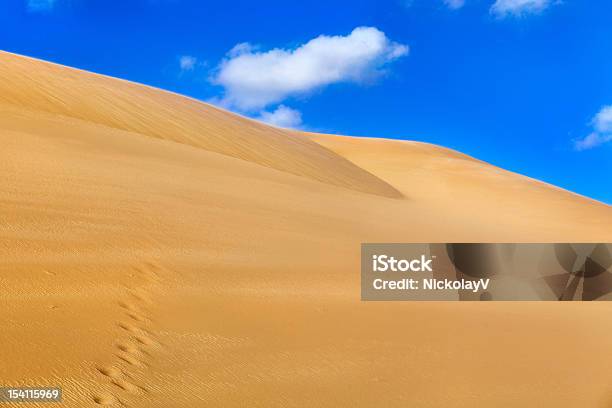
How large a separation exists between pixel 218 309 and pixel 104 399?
1.72 meters

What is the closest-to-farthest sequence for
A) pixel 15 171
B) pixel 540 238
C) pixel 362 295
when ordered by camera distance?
pixel 362 295
pixel 15 171
pixel 540 238

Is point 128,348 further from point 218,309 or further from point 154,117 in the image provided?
point 154,117

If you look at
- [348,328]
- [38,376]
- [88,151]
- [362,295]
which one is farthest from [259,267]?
[88,151]

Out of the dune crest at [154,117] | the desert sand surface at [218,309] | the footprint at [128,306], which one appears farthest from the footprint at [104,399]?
the dune crest at [154,117]

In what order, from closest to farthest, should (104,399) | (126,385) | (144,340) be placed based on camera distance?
(104,399)
(126,385)
(144,340)

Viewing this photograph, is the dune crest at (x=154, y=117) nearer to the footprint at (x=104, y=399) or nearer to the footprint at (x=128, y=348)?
the footprint at (x=128, y=348)

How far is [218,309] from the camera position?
15.0 ft

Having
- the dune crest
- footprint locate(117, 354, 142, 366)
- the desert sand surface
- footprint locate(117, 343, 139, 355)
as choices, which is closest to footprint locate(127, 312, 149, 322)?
the desert sand surface

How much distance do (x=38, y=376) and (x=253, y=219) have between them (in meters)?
5.58

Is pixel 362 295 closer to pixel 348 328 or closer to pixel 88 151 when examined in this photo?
pixel 348 328

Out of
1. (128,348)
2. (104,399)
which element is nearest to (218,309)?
(128,348)

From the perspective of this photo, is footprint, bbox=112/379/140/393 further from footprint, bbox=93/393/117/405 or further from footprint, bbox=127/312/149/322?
footprint, bbox=127/312/149/322

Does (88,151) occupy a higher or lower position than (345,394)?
higher

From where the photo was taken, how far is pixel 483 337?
4797mm
